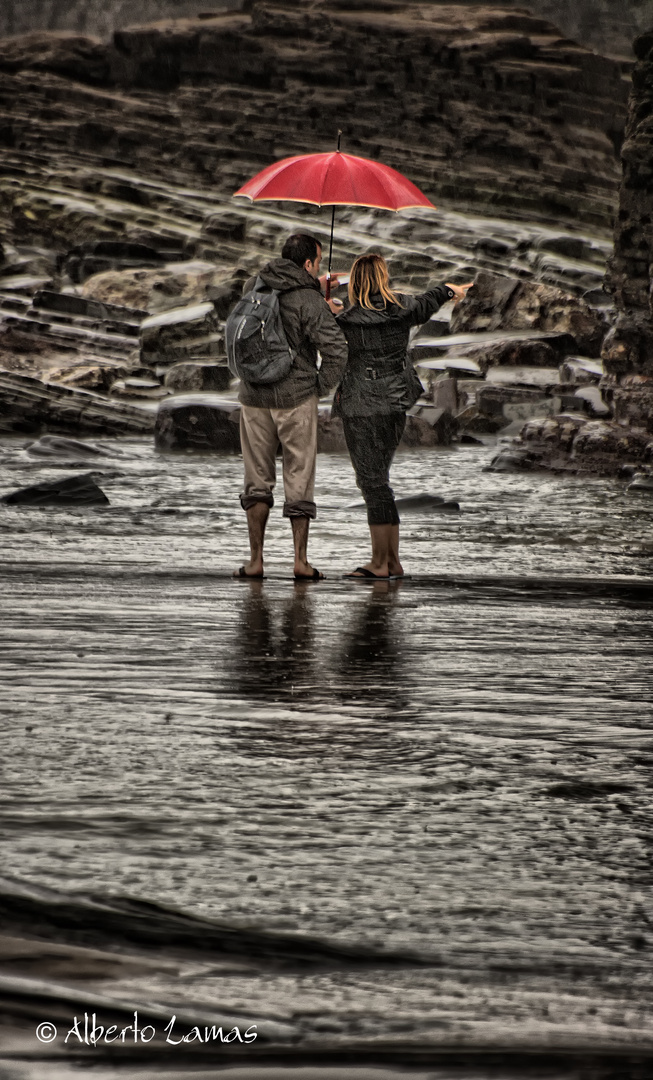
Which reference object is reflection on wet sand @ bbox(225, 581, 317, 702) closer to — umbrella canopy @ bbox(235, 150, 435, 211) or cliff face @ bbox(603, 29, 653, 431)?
umbrella canopy @ bbox(235, 150, 435, 211)

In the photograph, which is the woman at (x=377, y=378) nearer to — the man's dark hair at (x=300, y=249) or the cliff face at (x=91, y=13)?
the man's dark hair at (x=300, y=249)

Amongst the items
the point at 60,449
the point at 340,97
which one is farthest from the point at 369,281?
the point at 340,97

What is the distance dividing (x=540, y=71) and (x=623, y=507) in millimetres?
39831

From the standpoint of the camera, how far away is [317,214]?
1570 inches

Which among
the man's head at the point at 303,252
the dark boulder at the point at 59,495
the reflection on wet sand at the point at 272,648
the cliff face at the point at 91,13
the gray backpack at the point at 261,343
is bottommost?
the dark boulder at the point at 59,495

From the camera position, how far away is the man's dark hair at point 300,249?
5680 millimetres

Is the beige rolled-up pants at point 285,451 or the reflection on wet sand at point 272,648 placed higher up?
the beige rolled-up pants at point 285,451

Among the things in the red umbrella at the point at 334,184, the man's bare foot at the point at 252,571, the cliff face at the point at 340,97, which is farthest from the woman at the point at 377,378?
the cliff face at the point at 340,97

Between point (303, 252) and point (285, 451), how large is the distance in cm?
90

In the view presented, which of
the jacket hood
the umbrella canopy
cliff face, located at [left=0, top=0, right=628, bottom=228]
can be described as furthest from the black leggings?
cliff face, located at [left=0, top=0, right=628, bottom=228]

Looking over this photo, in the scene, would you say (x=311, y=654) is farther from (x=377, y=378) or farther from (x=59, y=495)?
(x=59, y=495)

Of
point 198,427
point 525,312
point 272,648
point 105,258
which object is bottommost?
point 198,427

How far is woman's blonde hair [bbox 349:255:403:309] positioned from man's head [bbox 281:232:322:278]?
0.20m

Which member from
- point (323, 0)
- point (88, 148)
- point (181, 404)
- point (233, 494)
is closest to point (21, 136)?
point (88, 148)
